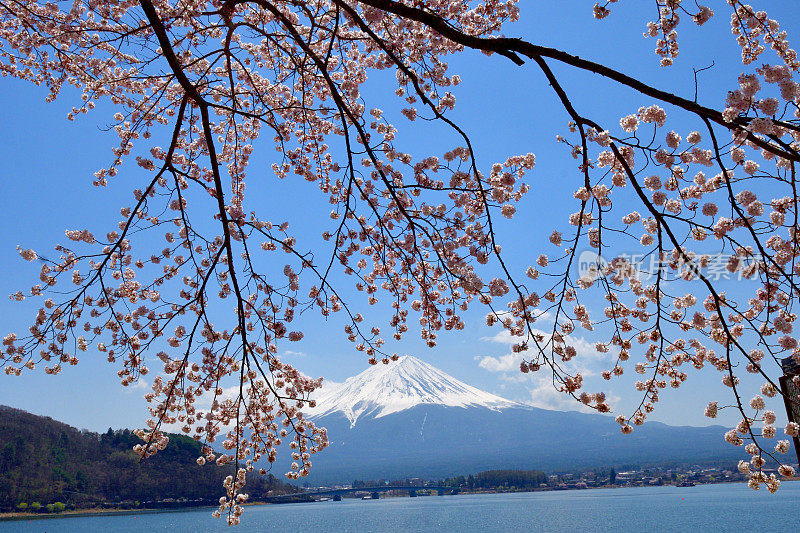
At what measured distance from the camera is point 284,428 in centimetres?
434

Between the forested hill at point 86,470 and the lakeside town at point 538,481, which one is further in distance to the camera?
the lakeside town at point 538,481

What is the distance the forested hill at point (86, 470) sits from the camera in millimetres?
50938

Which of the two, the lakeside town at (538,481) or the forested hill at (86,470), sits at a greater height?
the forested hill at (86,470)

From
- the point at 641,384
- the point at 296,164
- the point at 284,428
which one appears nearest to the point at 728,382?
the point at 641,384

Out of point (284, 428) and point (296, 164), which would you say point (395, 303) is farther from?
point (296, 164)

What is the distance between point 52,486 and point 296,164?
60.0m

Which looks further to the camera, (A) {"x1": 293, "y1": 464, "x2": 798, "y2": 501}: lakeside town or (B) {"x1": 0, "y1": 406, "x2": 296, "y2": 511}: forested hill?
(A) {"x1": 293, "y1": 464, "x2": 798, "y2": 501}: lakeside town

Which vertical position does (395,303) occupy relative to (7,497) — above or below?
above

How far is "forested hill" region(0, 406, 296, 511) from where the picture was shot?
167 ft

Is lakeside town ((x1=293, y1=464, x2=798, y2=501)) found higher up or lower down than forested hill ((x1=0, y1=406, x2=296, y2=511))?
lower down

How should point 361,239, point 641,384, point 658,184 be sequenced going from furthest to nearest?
point 361,239 → point 641,384 → point 658,184

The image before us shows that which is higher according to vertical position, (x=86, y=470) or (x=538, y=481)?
(x=86, y=470)

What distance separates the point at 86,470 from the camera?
53844 millimetres

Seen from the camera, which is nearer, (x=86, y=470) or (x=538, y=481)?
(x=86, y=470)
